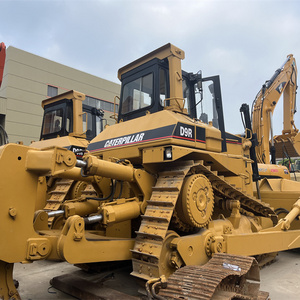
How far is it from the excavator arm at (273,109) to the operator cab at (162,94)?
5641mm

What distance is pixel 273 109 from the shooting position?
453 inches

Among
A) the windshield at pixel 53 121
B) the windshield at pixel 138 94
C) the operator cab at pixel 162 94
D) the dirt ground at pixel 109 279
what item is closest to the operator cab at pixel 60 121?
the windshield at pixel 53 121

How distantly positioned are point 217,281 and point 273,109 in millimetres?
9574

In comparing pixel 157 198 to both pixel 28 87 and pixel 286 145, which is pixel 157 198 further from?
pixel 28 87

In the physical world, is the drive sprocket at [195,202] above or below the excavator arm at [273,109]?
below

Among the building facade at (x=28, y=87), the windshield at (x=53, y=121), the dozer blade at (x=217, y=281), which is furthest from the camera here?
the building facade at (x=28, y=87)

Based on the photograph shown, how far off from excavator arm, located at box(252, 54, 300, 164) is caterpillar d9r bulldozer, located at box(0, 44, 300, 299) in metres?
4.88

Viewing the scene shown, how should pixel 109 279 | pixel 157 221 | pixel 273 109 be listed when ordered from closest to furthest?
pixel 157 221, pixel 109 279, pixel 273 109

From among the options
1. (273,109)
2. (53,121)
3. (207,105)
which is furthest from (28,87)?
(207,105)

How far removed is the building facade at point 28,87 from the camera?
21391 millimetres

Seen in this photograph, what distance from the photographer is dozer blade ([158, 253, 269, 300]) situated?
3.20m

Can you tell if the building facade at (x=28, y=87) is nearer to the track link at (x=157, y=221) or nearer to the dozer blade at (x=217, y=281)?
the track link at (x=157, y=221)

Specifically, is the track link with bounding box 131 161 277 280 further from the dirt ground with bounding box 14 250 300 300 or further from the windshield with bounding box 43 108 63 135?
the windshield with bounding box 43 108 63 135

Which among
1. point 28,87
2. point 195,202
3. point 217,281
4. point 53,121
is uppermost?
point 28,87
